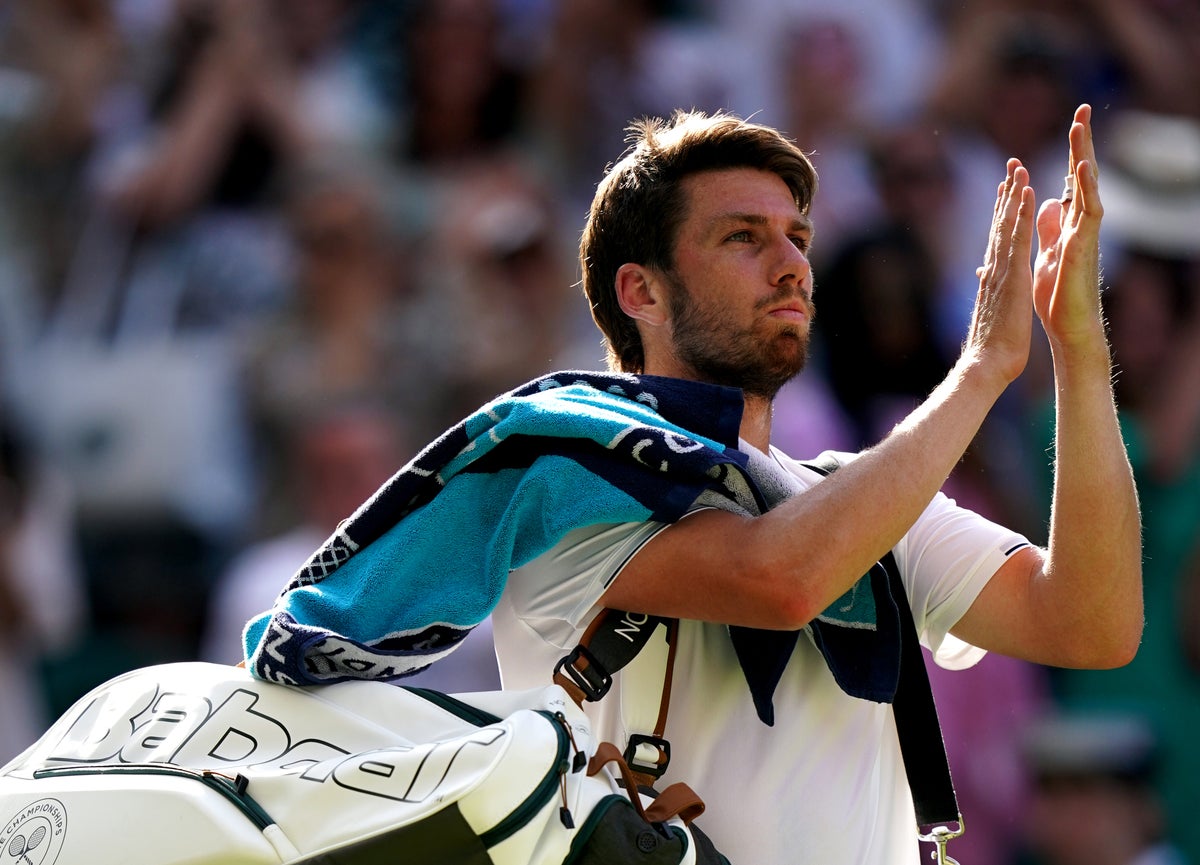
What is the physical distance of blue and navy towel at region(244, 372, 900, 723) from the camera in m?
2.21

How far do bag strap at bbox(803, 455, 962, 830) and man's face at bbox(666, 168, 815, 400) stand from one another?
0.40m

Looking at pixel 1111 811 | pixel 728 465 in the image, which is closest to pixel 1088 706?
pixel 1111 811

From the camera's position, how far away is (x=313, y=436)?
18.8 ft

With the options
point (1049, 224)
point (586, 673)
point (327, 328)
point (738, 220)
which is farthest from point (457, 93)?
point (586, 673)

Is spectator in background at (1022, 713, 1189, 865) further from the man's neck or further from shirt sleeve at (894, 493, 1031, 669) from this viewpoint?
the man's neck

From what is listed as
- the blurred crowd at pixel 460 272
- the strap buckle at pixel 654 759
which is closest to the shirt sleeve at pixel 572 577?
the strap buckle at pixel 654 759

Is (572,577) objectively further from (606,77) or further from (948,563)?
(606,77)

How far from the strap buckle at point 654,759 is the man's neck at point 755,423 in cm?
63

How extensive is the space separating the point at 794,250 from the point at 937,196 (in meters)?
3.23

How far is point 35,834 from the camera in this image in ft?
6.93

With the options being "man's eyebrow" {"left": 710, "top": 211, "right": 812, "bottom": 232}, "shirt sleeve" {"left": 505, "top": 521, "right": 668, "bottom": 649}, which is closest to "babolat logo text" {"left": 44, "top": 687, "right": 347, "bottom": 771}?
"shirt sleeve" {"left": 505, "top": 521, "right": 668, "bottom": 649}

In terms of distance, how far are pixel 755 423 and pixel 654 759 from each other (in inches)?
27.4

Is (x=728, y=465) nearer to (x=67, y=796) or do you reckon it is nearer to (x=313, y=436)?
(x=67, y=796)

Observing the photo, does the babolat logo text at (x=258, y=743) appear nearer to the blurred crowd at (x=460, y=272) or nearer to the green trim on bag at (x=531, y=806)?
the green trim on bag at (x=531, y=806)
